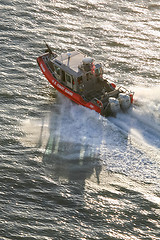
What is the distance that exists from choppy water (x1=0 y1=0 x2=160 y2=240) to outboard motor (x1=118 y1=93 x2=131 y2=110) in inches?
23.4

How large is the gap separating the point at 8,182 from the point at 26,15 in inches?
628

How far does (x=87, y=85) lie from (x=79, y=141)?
341 centimetres

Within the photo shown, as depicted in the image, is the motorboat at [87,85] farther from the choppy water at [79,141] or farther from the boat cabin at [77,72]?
the choppy water at [79,141]

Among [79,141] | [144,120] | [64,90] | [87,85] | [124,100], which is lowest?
[79,141]

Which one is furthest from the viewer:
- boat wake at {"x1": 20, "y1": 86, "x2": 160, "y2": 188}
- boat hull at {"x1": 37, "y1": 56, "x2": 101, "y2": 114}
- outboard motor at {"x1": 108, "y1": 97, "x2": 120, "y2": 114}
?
boat hull at {"x1": 37, "y1": 56, "x2": 101, "y2": 114}

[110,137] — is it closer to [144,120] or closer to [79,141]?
[79,141]

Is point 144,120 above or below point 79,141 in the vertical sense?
above

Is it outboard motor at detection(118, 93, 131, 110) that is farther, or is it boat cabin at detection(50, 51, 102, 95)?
boat cabin at detection(50, 51, 102, 95)

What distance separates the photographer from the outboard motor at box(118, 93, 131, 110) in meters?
18.3

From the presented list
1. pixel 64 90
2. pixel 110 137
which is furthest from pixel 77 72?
pixel 110 137

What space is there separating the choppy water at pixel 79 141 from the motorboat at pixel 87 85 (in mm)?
575

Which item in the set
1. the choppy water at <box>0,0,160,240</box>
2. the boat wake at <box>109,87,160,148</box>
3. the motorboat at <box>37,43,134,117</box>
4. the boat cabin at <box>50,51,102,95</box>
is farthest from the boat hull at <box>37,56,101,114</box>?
the boat wake at <box>109,87,160,148</box>

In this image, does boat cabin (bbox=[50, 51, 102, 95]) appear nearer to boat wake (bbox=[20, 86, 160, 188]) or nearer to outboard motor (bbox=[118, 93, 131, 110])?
boat wake (bbox=[20, 86, 160, 188])

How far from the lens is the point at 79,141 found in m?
17.6
